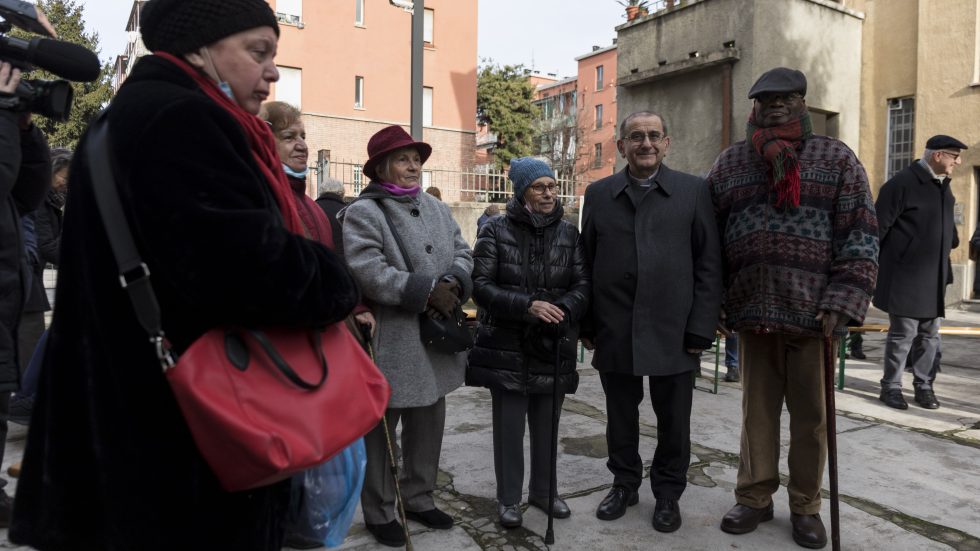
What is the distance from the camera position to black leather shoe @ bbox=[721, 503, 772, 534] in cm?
341

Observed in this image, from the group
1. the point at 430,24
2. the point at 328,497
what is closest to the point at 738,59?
the point at 328,497

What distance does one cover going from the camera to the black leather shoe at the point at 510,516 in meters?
3.45

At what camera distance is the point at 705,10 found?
48.5 feet

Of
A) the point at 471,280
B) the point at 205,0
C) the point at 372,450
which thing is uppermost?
the point at 205,0

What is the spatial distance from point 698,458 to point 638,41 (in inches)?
535

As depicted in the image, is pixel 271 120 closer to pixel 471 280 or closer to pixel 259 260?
pixel 471 280

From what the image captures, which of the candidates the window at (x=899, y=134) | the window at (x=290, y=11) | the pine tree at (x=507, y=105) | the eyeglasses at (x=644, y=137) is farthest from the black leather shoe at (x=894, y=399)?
the pine tree at (x=507, y=105)

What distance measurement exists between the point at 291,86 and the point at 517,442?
23.3 m

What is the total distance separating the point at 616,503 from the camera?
3.60 m

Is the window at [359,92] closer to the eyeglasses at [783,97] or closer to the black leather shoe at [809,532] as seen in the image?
Answer: the eyeglasses at [783,97]

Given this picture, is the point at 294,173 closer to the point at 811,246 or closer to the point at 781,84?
the point at 781,84

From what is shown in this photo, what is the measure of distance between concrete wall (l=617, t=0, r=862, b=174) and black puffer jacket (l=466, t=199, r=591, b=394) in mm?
11517

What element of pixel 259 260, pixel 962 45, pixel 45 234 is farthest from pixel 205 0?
pixel 962 45

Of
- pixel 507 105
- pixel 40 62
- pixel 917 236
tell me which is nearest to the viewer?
pixel 40 62
